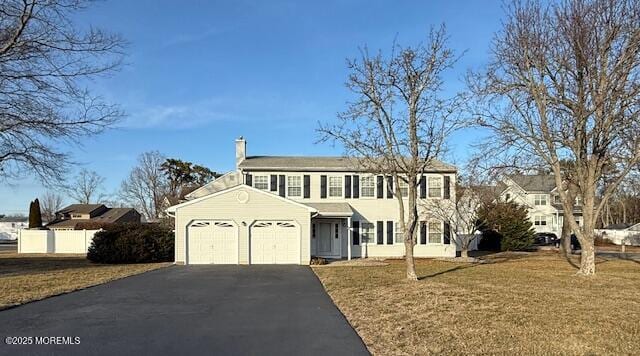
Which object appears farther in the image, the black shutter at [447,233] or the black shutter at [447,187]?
the black shutter at [447,187]

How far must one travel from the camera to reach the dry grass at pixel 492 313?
296 inches

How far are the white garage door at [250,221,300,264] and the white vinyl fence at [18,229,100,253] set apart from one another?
18.1m

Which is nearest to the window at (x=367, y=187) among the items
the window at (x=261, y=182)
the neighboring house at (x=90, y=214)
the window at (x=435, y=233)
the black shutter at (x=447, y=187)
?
the window at (x=435, y=233)

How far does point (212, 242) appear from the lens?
2427cm

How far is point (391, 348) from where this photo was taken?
7.46 metres

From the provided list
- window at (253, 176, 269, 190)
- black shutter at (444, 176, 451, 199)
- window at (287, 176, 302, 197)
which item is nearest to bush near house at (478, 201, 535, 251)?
black shutter at (444, 176, 451, 199)

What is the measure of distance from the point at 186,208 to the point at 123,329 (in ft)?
51.6

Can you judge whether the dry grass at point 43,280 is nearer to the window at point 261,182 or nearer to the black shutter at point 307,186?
the window at point 261,182

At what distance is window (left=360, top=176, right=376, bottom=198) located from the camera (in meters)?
28.5

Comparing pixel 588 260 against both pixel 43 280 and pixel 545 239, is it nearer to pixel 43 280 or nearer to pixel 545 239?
pixel 43 280

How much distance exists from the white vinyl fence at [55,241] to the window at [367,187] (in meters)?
20.9

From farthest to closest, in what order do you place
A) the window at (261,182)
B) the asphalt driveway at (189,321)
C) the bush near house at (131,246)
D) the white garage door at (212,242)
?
1. the window at (261,182)
2. the bush near house at (131,246)
3. the white garage door at (212,242)
4. the asphalt driveway at (189,321)

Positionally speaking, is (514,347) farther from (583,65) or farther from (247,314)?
(583,65)

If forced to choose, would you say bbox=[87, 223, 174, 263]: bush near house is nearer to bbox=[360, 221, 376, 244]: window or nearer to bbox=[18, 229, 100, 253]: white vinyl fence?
bbox=[360, 221, 376, 244]: window
